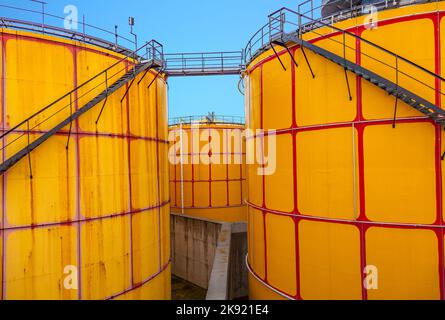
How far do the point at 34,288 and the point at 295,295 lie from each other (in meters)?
8.01

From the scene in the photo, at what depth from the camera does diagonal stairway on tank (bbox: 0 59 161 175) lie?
8695mm

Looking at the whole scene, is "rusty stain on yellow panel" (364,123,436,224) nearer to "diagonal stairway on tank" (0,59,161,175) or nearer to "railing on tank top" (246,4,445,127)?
"railing on tank top" (246,4,445,127)

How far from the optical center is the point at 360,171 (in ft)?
29.8

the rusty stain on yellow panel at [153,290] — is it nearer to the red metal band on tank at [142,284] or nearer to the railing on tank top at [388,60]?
the red metal band on tank at [142,284]

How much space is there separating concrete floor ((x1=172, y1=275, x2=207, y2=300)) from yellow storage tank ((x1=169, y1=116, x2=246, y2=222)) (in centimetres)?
597

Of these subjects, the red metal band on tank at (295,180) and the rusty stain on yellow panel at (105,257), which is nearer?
the rusty stain on yellow panel at (105,257)

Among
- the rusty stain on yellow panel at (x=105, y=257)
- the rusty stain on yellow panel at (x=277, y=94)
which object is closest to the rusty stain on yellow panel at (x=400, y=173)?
the rusty stain on yellow panel at (x=277, y=94)

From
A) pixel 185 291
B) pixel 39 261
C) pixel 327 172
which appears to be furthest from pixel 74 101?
pixel 185 291

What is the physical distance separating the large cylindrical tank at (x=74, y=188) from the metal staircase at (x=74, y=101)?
141 millimetres

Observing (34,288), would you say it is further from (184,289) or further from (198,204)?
(198,204)

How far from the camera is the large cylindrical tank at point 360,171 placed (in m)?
8.32

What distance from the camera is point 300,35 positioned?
10.3 m

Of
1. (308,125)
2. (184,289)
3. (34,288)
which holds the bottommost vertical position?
(184,289)

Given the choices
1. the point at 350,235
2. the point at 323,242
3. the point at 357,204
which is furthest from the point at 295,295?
the point at 357,204
